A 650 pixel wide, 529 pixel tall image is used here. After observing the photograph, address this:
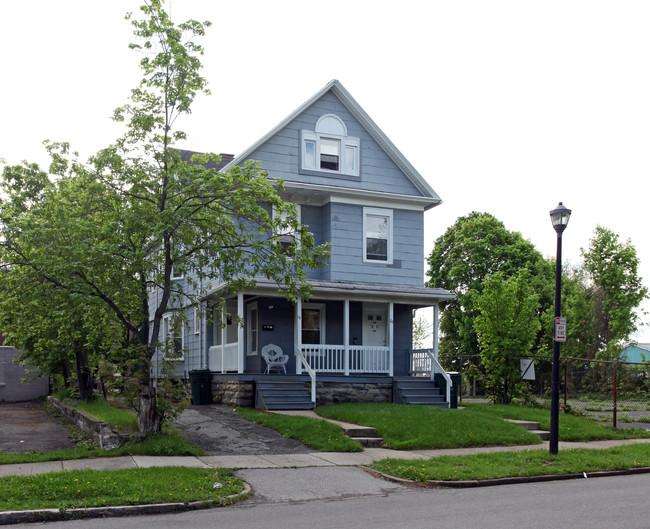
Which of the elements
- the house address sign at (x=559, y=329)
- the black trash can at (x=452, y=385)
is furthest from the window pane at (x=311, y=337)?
the house address sign at (x=559, y=329)

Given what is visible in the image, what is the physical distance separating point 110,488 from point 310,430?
6340 mm

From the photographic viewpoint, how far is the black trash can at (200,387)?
20.3m

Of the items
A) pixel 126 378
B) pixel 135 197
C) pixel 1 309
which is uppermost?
pixel 135 197

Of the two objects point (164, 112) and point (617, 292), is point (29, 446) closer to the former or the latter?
point (164, 112)

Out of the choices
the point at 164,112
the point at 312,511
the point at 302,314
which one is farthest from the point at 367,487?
the point at 302,314

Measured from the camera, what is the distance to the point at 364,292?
2052 cm

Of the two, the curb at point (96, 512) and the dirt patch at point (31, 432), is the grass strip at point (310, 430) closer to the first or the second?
the dirt patch at point (31, 432)

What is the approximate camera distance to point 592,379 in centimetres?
3050

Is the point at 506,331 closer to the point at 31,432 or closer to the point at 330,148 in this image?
the point at 330,148

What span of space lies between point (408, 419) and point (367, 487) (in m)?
5.70

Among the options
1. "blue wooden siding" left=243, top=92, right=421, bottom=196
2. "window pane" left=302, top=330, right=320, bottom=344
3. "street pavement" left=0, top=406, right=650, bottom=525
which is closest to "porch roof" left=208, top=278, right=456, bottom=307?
"window pane" left=302, top=330, right=320, bottom=344

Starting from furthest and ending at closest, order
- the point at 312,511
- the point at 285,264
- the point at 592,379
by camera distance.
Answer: the point at 592,379 < the point at 285,264 < the point at 312,511

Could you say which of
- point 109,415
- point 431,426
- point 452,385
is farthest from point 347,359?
point 109,415

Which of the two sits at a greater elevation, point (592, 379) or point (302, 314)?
point (302, 314)
